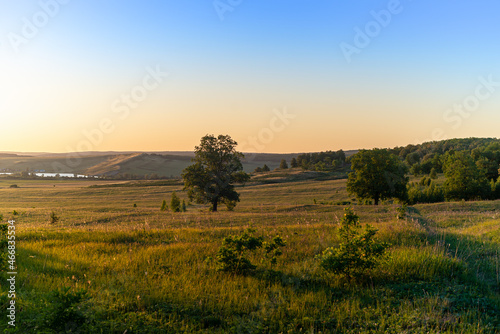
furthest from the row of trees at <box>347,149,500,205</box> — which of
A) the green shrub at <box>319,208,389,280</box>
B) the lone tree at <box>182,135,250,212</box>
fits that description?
the green shrub at <box>319,208,389,280</box>

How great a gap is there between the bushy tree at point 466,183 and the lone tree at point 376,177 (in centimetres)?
1190

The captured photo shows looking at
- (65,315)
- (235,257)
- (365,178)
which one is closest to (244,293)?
(235,257)

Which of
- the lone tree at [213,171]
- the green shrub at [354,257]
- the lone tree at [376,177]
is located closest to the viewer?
the green shrub at [354,257]

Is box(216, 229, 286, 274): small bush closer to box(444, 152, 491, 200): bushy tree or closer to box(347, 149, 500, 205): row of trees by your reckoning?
box(347, 149, 500, 205): row of trees

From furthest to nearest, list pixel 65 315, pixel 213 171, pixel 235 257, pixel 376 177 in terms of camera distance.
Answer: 1. pixel 376 177
2. pixel 213 171
3. pixel 235 257
4. pixel 65 315

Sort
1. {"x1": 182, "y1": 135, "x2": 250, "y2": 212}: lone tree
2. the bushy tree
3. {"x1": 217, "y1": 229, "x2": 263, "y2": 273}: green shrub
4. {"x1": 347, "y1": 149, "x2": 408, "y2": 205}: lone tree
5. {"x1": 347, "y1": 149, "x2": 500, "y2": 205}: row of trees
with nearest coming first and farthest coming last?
1. {"x1": 217, "y1": 229, "x2": 263, "y2": 273}: green shrub
2. {"x1": 182, "y1": 135, "x2": 250, "y2": 212}: lone tree
3. {"x1": 347, "y1": 149, "x2": 408, "y2": 205}: lone tree
4. {"x1": 347, "y1": 149, "x2": 500, "y2": 205}: row of trees
5. the bushy tree

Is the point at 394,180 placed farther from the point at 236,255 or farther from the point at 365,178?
the point at 236,255

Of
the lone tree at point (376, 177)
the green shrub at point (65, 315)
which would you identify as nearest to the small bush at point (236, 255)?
the green shrub at point (65, 315)

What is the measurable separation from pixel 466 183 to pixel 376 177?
17.9m

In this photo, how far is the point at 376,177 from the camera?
43000 mm

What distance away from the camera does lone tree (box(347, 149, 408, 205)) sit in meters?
42.7

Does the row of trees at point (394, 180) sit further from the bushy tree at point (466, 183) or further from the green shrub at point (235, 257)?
the green shrub at point (235, 257)

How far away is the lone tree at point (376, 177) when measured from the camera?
4266 centimetres

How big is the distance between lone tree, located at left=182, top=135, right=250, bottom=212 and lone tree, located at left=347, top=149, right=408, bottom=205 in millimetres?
16312
